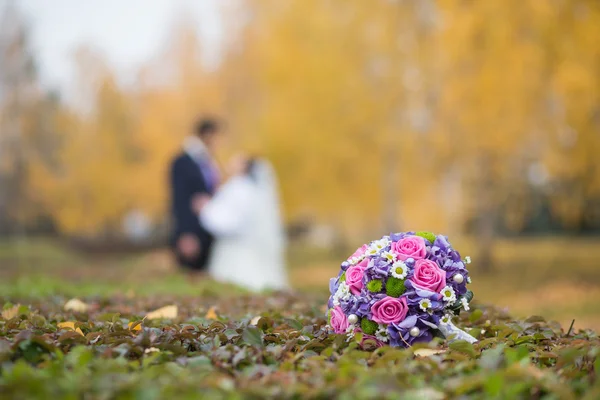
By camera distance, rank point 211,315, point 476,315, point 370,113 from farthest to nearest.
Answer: point 370,113, point 211,315, point 476,315

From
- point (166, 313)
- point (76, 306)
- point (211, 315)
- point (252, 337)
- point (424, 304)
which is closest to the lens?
point (252, 337)

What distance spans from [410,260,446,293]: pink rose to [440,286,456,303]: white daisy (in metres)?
0.02

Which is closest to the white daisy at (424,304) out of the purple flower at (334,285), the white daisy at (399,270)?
the white daisy at (399,270)

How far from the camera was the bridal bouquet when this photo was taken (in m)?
2.59

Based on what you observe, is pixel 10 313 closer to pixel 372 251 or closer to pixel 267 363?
pixel 267 363

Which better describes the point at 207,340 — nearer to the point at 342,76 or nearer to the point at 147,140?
the point at 342,76

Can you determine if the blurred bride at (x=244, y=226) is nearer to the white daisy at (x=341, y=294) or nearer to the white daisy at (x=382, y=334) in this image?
the white daisy at (x=341, y=294)

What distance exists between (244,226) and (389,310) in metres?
6.78

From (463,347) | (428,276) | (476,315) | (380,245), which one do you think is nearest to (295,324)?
(380,245)

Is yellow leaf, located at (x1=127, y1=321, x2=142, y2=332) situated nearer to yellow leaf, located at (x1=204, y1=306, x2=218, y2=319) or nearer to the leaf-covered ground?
the leaf-covered ground

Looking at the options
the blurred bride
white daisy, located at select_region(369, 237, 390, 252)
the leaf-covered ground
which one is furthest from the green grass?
the blurred bride

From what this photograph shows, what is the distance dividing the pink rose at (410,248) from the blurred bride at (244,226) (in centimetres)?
628

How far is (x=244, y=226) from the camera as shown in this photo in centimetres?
929

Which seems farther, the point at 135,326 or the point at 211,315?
the point at 211,315
